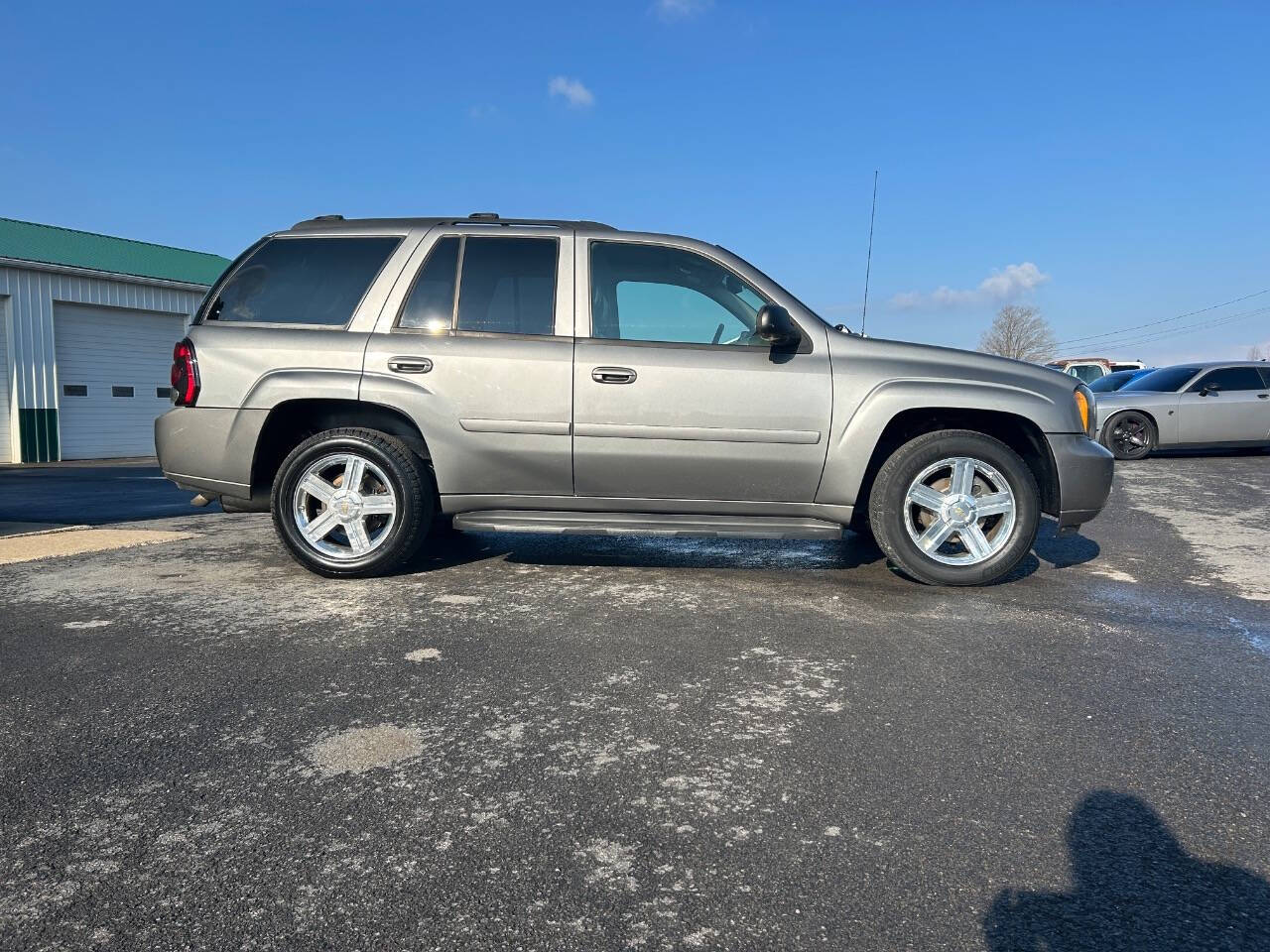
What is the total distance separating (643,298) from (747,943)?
3.61m

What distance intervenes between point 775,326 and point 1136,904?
10.1 feet

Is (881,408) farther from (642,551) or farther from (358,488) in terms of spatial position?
(358,488)

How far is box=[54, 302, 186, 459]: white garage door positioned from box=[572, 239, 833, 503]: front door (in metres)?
15.8

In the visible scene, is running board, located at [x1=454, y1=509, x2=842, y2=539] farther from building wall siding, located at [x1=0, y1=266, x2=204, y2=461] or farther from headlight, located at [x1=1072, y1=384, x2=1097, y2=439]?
building wall siding, located at [x1=0, y1=266, x2=204, y2=461]

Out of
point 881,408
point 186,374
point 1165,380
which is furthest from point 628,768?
point 1165,380

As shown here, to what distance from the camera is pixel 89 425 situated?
17391 millimetres

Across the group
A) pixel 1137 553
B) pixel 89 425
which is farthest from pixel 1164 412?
pixel 89 425

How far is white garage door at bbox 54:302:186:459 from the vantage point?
55.6ft

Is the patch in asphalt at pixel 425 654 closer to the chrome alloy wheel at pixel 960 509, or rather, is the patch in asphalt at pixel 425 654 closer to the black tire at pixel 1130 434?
the chrome alloy wheel at pixel 960 509

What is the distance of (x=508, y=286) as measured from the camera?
4637 millimetres

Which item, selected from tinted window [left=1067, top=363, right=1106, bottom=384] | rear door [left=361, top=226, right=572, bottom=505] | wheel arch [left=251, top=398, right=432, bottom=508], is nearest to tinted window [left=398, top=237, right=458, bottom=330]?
rear door [left=361, top=226, right=572, bottom=505]

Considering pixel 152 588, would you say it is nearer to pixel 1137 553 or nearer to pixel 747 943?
pixel 747 943

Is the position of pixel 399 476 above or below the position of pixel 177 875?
above

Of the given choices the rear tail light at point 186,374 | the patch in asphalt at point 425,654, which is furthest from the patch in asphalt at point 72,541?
the patch in asphalt at point 425,654
